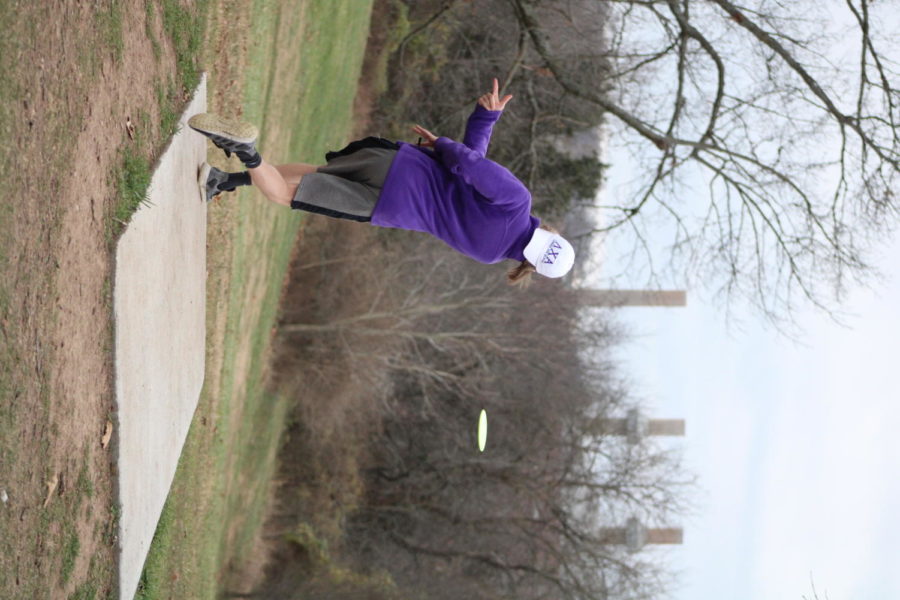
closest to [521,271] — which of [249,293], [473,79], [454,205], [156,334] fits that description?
[454,205]

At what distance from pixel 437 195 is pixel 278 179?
104 cm

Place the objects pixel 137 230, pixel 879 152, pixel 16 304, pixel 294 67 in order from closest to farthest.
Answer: pixel 16 304
pixel 137 230
pixel 294 67
pixel 879 152

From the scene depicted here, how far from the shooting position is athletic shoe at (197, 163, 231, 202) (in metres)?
6.20

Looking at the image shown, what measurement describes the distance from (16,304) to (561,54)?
13.3 metres

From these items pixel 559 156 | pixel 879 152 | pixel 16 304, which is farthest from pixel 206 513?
pixel 559 156

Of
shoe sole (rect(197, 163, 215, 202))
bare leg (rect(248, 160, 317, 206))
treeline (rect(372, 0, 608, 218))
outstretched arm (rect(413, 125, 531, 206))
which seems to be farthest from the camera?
treeline (rect(372, 0, 608, 218))

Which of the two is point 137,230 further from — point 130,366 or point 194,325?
point 194,325

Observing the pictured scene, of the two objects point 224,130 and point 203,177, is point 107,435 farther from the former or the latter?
point 203,177

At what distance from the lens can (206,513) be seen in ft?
29.0

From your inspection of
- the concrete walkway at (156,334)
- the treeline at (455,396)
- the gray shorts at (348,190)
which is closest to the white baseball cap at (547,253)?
the gray shorts at (348,190)

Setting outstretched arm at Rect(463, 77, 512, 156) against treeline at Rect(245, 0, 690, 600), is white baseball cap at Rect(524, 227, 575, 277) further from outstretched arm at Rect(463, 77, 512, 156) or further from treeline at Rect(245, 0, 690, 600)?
treeline at Rect(245, 0, 690, 600)

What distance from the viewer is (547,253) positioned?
17.5 feet

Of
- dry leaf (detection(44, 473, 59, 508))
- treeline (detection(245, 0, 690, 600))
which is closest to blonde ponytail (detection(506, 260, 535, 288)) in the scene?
dry leaf (detection(44, 473, 59, 508))

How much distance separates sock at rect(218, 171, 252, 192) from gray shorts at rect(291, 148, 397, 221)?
0.54m
